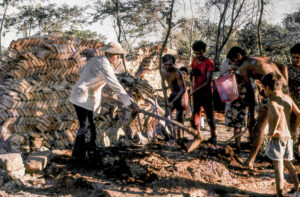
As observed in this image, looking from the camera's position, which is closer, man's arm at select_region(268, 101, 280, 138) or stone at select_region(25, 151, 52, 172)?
man's arm at select_region(268, 101, 280, 138)

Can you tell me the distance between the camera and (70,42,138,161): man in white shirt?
3.19 m

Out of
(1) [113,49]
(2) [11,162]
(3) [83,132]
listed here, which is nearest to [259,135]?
(1) [113,49]

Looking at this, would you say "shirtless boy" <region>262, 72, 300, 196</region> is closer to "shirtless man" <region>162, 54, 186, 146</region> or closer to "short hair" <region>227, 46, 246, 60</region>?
"short hair" <region>227, 46, 246, 60</region>

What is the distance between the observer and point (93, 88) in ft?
11.1

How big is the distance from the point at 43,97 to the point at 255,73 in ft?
12.8

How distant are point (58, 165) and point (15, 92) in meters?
2.37

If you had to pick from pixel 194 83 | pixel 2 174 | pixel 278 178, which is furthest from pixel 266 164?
pixel 2 174

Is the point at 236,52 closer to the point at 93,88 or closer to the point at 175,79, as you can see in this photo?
the point at 175,79

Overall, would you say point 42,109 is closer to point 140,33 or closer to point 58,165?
point 58,165

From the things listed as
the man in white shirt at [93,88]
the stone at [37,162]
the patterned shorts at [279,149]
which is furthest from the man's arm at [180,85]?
the stone at [37,162]

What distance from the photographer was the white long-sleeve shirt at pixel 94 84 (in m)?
3.19

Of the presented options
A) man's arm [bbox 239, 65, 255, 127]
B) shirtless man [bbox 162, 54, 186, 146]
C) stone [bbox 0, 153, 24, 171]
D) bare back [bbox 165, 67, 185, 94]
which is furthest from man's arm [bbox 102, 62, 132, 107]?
man's arm [bbox 239, 65, 255, 127]

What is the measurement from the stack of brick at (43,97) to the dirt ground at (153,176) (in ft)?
4.41

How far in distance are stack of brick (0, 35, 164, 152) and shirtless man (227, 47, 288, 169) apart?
2460 millimetres
